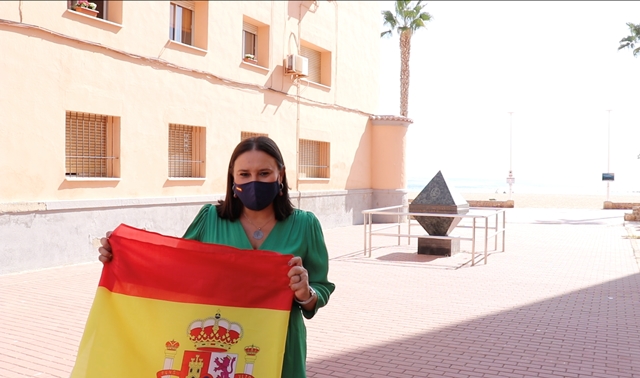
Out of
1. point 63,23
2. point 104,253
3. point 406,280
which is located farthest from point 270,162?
point 63,23

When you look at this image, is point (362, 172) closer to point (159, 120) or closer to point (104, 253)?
point (159, 120)

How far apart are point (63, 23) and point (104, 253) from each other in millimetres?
10025

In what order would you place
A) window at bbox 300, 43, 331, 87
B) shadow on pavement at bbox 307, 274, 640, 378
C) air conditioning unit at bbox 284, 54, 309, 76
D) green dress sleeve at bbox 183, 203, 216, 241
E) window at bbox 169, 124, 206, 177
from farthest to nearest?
window at bbox 300, 43, 331, 87 < air conditioning unit at bbox 284, 54, 309, 76 < window at bbox 169, 124, 206, 177 < shadow on pavement at bbox 307, 274, 640, 378 < green dress sleeve at bbox 183, 203, 216, 241

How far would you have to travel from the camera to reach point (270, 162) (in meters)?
2.79

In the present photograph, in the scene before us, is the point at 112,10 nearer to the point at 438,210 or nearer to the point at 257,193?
the point at 438,210

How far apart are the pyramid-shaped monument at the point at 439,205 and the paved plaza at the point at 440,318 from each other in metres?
0.80

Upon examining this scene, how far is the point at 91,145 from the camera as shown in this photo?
12.5 metres

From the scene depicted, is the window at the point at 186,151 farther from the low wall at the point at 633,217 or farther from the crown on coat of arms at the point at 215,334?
the low wall at the point at 633,217

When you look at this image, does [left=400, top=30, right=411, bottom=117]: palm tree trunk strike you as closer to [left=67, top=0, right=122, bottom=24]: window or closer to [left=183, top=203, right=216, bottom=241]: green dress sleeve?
[left=67, top=0, right=122, bottom=24]: window

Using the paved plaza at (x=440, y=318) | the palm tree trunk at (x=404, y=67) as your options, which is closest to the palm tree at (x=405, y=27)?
the palm tree trunk at (x=404, y=67)

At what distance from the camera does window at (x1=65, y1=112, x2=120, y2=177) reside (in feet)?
39.4

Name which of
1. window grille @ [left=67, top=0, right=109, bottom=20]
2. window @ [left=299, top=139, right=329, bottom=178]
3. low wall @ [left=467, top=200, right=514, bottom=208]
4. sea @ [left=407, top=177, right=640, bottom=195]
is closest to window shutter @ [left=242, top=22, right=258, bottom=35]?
window @ [left=299, top=139, right=329, bottom=178]

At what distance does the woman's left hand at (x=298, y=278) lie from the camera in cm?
255

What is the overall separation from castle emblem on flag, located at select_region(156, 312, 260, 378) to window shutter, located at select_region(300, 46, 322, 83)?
18345mm
